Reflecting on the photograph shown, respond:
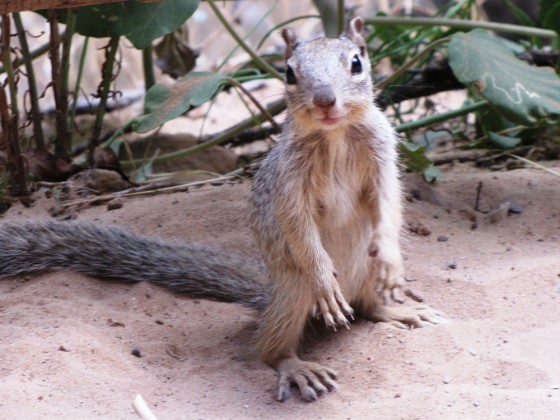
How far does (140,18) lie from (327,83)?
1.78 m

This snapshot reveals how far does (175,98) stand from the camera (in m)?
4.38

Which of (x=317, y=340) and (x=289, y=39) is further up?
(x=289, y=39)

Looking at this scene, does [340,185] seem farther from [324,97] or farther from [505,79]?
[505,79]

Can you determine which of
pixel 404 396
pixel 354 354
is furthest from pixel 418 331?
pixel 404 396

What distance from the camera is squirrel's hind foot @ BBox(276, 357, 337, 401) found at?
3.14 meters

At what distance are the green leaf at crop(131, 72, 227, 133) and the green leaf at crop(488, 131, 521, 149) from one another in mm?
1916

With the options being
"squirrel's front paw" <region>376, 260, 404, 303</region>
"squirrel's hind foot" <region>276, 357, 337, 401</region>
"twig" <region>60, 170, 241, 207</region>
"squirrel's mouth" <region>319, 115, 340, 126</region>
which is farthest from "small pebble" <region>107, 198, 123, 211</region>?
"squirrel's mouth" <region>319, 115, 340, 126</region>

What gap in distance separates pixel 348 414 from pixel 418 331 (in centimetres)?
67

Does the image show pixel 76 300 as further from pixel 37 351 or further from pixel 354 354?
pixel 354 354

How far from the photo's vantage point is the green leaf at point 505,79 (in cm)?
421

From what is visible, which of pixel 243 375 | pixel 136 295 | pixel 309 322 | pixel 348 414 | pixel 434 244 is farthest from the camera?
pixel 434 244

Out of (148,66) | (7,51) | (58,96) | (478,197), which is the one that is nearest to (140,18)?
(7,51)

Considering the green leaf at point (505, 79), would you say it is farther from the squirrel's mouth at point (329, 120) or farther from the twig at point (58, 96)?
the twig at point (58, 96)

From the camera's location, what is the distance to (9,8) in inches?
143
